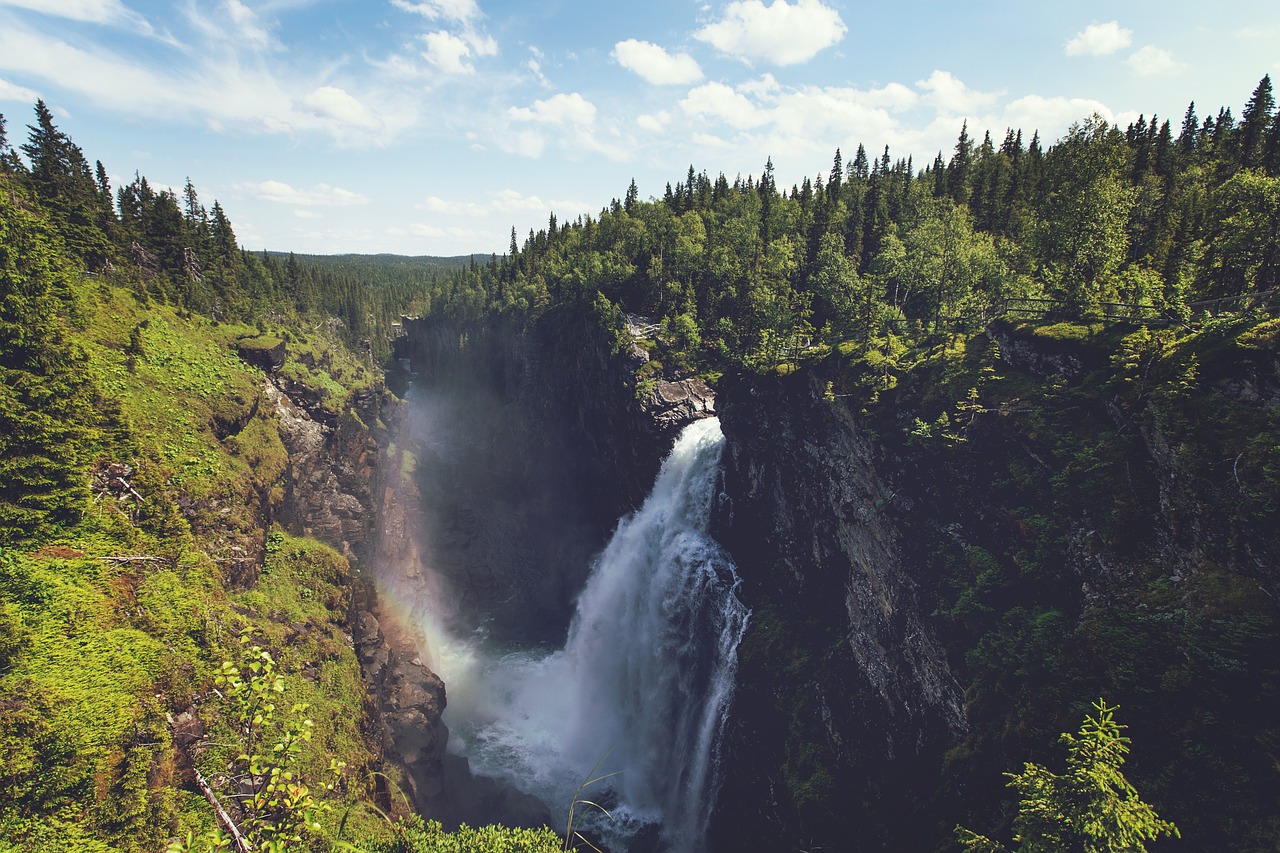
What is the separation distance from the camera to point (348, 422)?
70.3 metres

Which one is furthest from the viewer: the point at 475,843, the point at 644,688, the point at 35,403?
the point at 644,688

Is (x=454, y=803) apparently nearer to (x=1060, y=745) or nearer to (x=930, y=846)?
(x=930, y=846)

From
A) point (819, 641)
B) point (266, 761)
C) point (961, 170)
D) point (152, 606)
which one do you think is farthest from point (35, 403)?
point (961, 170)

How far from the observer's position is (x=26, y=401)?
89.2 ft

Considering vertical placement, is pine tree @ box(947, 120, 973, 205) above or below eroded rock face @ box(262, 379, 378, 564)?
above

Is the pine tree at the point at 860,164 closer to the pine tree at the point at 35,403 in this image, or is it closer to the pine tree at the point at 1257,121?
the pine tree at the point at 1257,121

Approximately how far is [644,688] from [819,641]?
1701 cm

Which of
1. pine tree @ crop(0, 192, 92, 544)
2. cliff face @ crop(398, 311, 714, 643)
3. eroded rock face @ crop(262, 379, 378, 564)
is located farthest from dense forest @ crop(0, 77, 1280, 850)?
cliff face @ crop(398, 311, 714, 643)

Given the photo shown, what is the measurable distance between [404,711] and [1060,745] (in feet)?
152

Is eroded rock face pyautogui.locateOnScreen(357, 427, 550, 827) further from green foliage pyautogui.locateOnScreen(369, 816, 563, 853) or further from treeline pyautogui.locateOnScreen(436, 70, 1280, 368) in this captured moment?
treeline pyautogui.locateOnScreen(436, 70, 1280, 368)

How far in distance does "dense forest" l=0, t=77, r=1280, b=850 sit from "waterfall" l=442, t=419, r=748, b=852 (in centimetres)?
1569

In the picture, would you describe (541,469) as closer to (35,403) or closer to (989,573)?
(35,403)

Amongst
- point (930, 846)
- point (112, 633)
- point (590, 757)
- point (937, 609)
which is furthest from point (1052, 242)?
point (112, 633)

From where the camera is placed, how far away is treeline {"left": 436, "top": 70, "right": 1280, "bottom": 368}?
1569 inches
